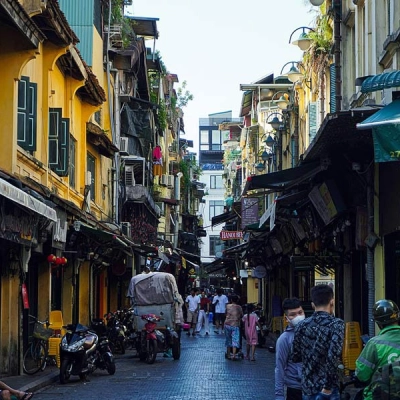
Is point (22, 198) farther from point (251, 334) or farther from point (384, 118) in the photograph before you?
point (251, 334)

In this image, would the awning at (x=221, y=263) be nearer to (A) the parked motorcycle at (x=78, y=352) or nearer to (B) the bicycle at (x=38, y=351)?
(B) the bicycle at (x=38, y=351)

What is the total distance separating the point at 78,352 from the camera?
1952 centimetres

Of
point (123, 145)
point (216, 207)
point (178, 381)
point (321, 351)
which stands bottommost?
point (178, 381)

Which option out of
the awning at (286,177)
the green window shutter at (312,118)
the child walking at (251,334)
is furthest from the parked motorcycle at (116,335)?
the awning at (286,177)

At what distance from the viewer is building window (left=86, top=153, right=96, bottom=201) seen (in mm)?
32094

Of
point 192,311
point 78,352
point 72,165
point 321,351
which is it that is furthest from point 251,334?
point 321,351

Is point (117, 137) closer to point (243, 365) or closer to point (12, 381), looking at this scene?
point (243, 365)

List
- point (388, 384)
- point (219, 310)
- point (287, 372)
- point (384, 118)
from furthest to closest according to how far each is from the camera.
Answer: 1. point (219, 310)
2. point (384, 118)
3. point (287, 372)
4. point (388, 384)

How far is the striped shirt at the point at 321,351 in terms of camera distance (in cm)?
887

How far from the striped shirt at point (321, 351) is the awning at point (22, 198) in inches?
252

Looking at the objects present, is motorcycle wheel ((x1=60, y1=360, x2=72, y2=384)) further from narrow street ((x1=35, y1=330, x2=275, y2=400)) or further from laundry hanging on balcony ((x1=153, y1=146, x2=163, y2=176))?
laundry hanging on balcony ((x1=153, y1=146, x2=163, y2=176))

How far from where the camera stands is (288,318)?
1073 cm

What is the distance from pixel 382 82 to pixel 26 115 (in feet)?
32.1

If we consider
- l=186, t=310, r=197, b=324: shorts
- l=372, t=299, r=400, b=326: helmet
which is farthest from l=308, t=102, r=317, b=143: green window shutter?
l=372, t=299, r=400, b=326: helmet
